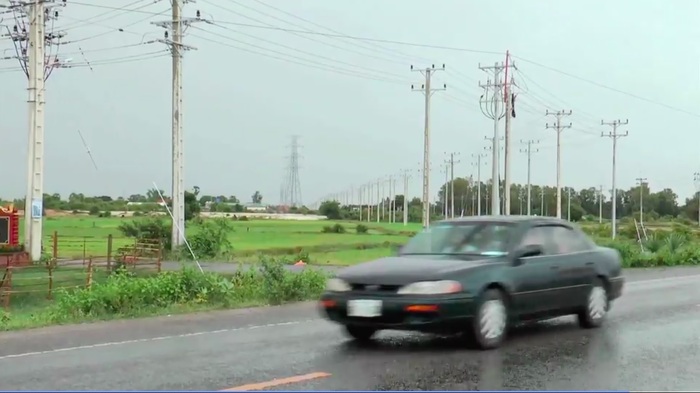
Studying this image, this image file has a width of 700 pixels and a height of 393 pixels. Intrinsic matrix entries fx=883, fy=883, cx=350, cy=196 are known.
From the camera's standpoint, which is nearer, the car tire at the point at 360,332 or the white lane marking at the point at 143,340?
the white lane marking at the point at 143,340

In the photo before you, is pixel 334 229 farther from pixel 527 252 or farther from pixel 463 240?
pixel 527 252

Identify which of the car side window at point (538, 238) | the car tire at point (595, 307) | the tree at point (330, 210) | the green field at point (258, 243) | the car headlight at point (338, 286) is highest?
the tree at point (330, 210)

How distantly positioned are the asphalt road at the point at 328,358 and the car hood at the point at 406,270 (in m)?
0.78

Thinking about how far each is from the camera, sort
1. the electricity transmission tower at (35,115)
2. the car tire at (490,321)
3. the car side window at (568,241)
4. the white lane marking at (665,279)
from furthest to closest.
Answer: the electricity transmission tower at (35,115), the white lane marking at (665,279), the car side window at (568,241), the car tire at (490,321)

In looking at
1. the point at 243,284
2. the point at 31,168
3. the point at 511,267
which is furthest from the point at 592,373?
the point at 31,168

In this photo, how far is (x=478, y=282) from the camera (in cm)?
963

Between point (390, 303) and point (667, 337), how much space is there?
383 centimetres

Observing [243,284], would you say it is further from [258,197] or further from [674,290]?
[258,197]

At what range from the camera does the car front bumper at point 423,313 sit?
30.4ft

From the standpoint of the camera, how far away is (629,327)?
1183 centimetres

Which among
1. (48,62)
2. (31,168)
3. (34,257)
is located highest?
(48,62)

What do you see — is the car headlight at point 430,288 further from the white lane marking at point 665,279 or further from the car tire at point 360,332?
the white lane marking at point 665,279

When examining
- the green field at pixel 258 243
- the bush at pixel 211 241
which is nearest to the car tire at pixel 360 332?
the green field at pixel 258 243

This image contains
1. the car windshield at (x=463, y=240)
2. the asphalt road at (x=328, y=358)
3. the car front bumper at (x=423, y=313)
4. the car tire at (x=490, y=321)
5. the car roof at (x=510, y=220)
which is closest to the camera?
the asphalt road at (x=328, y=358)
